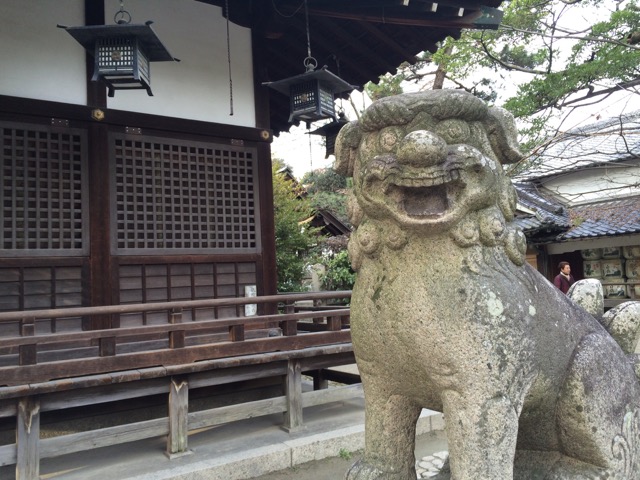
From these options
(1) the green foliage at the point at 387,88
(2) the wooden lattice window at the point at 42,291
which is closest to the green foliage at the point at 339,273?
(1) the green foliage at the point at 387,88

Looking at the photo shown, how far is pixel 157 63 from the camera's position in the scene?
18.6ft

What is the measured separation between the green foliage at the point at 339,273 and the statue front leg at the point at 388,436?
1240 centimetres

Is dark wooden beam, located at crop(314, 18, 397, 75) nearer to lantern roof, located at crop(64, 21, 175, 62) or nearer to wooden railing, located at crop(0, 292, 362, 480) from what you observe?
lantern roof, located at crop(64, 21, 175, 62)

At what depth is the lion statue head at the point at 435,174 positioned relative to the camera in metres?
2.00

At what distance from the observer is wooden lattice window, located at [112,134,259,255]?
5.36 metres

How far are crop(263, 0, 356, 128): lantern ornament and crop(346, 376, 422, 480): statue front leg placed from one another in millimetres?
3951

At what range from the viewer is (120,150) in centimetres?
537

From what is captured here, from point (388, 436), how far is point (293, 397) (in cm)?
308

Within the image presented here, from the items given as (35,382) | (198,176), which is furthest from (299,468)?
(198,176)

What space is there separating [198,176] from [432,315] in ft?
14.3

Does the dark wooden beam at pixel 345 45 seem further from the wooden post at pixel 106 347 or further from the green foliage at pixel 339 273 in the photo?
the green foliage at pixel 339 273

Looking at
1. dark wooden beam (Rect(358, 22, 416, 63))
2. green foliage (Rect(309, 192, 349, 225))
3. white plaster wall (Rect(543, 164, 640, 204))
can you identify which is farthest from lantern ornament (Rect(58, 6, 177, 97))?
green foliage (Rect(309, 192, 349, 225))

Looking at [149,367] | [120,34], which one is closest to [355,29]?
[120,34]

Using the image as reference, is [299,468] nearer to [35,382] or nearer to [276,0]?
[35,382]
